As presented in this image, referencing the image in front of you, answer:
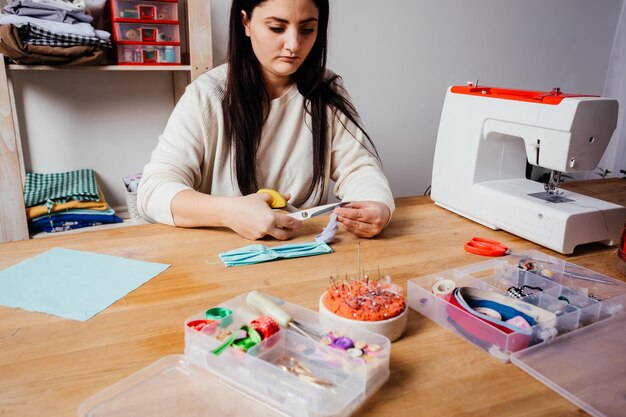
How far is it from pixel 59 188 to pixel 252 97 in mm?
928

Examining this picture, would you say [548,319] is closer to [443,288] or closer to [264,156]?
[443,288]

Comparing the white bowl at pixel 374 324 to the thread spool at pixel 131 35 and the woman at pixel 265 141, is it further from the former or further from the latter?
the thread spool at pixel 131 35

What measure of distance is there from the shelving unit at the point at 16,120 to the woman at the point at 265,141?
17.1 inches

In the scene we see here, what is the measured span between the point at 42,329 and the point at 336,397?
18.9 inches

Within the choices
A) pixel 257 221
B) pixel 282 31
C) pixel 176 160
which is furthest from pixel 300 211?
pixel 282 31

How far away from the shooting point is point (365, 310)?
2.50ft

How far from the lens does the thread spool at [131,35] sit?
1.91 m

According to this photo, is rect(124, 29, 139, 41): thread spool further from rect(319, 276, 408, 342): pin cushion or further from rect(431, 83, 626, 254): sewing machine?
rect(319, 276, 408, 342): pin cushion

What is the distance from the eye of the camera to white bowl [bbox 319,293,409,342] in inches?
29.4

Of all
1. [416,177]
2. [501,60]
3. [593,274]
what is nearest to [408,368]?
[593,274]

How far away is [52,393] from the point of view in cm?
65

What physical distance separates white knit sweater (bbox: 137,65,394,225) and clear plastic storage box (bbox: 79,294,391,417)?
660 mm

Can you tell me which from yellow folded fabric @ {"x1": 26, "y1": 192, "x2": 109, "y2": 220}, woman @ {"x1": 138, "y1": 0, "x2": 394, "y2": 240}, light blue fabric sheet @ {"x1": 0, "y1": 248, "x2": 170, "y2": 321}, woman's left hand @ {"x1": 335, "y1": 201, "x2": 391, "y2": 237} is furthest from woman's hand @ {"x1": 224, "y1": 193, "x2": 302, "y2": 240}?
yellow folded fabric @ {"x1": 26, "y1": 192, "x2": 109, "y2": 220}

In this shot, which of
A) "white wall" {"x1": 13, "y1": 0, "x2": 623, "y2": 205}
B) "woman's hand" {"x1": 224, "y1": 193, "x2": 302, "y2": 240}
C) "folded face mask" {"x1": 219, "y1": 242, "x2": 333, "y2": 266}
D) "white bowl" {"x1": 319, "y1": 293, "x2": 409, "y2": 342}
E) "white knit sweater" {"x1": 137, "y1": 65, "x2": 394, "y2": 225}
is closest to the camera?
"white bowl" {"x1": 319, "y1": 293, "x2": 409, "y2": 342}
